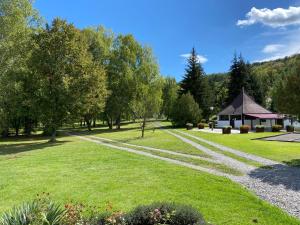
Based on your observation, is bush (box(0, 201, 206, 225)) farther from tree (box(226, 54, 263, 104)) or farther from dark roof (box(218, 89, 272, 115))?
tree (box(226, 54, 263, 104))

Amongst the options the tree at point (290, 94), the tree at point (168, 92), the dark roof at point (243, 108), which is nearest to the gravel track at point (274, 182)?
the tree at point (290, 94)

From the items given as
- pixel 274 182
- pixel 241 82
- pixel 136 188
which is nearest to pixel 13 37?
pixel 136 188

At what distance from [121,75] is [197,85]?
15914 mm

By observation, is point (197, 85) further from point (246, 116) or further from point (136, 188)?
point (136, 188)

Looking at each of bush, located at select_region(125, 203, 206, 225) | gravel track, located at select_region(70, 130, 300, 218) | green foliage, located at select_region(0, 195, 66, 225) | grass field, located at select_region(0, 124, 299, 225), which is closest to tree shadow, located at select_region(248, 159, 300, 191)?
gravel track, located at select_region(70, 130, 300, 218)

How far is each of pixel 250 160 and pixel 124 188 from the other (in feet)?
→ 24.0

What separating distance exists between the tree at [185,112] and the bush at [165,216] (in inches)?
1692

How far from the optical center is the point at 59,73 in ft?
90.2

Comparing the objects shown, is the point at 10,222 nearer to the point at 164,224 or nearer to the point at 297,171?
the point at 164,224

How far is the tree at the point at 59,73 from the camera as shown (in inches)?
1073


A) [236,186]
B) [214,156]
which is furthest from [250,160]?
[236,186]

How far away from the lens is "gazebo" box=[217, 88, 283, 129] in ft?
143

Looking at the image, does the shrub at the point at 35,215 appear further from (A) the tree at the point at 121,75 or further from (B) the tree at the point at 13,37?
(A) the tree at the point at 121,75

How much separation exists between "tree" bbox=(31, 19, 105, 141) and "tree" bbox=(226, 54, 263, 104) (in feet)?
118
